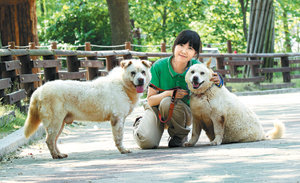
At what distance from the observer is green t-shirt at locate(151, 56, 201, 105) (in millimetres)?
6855


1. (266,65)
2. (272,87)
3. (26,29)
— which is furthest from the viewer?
(266,65)

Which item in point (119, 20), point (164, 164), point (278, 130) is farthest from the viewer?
point (119, 20)

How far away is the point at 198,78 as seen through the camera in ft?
20.7

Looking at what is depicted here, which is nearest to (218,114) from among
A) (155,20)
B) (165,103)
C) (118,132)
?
(165,103)

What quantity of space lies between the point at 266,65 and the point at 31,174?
1832 cm

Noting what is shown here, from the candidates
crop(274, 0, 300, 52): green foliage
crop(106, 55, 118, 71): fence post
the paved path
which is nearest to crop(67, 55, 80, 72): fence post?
crop(106, 55, 118, 71): fence post

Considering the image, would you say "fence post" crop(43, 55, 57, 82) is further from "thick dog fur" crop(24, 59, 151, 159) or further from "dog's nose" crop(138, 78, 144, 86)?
"dog's nose" crop(138, 78, 144, 86)

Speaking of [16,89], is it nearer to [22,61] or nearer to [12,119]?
[22,61]

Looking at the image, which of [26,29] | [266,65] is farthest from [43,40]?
[266,65]

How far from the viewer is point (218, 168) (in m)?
4.54

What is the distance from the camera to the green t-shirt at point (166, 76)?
22.5ft

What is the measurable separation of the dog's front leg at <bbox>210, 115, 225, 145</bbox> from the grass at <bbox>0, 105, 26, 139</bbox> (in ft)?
10.2

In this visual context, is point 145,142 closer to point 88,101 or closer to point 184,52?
point 88,101

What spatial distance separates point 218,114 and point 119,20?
12605 mm
